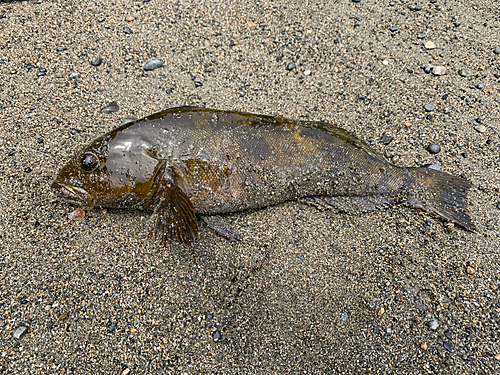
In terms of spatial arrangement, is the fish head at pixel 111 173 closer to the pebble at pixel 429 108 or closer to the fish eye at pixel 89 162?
the fish eye at pixel 89 162

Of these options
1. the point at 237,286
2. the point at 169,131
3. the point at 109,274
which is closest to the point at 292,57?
the point at 169,131

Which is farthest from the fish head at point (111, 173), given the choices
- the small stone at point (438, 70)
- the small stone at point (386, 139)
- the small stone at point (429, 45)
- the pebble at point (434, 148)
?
the small stone at point (429, 45)

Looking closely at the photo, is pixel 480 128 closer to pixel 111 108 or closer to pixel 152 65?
pixel 152 65

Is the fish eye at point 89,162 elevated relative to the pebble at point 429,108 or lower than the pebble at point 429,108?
elevated

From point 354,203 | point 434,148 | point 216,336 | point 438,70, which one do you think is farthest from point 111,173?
point 438,70

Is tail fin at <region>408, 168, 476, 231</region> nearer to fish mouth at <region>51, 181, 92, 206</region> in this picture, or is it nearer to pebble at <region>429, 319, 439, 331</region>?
pebble at <region>429, 319, 439, 331</region>

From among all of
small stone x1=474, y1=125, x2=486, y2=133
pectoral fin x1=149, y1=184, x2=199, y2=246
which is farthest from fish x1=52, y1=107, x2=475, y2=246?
small stone x1=474, y1=125, x2=486, y2=133

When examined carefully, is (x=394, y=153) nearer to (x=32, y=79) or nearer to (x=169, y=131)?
(x=169, y=131)
